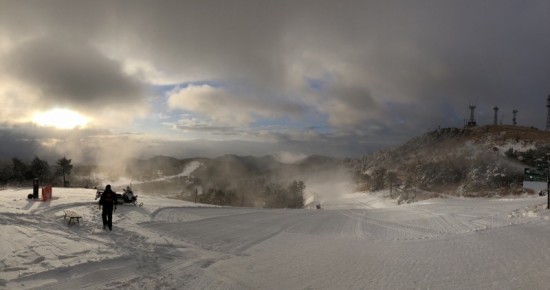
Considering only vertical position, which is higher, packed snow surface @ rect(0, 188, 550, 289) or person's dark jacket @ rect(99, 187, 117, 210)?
person's dark jacket @ rect(99, 187, 117, 210)

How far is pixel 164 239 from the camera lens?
13812 millimetres

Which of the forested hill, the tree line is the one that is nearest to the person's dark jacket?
the forested hill

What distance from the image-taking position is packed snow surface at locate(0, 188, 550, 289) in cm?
941

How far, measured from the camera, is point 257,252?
13133 millimetres

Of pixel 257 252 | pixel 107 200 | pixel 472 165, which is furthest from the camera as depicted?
pixel 472 165

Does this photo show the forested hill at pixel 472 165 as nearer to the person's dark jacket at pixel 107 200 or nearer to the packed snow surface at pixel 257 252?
the packed snow surface at pixel 257 252

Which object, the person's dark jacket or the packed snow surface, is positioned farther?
the person's dark jacket

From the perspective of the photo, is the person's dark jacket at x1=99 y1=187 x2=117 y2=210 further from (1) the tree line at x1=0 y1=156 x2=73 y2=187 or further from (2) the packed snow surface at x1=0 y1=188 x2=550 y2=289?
(1) the tree line at x1=0 y1=156 x2=73 y2=187

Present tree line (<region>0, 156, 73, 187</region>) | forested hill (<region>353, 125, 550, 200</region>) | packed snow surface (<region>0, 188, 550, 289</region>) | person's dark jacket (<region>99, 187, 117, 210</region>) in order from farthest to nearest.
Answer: tree line (<region>0, 156, 73, 187</region>), forested hill (<region>353, 125, 550, 200</region>), person's dark jacket (<region>99, 187, 117, 210</region>), packed snow surface (<region>0, 188, 550, 289</region>)

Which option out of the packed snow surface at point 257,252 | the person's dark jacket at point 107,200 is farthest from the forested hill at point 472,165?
the person's dark jacket at point 107,200

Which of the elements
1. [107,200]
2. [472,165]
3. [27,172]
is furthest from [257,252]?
[27,172]

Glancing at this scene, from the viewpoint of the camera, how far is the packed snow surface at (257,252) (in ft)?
30.9

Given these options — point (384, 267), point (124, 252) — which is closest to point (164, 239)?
point (124, 252)

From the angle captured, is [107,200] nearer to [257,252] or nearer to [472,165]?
[257,252]
